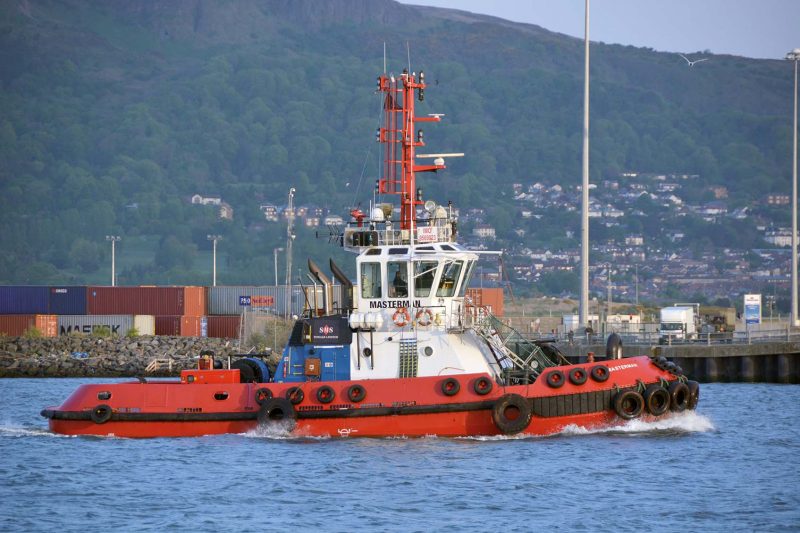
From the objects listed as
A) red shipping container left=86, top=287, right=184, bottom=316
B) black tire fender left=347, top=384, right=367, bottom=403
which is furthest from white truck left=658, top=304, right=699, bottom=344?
red shipping container left=86, top=287, right=184, bottom=316

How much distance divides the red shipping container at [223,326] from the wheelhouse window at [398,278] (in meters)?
37.5

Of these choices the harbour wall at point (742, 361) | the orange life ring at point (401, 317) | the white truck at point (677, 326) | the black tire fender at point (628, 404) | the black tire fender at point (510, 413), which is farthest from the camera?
the white truck at point (677, 326)

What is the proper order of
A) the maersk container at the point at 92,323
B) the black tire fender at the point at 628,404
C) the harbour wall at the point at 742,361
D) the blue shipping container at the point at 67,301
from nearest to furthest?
1. the black tire fender at the point at 628,404
2. the harbour wall at the point at 742,361
3. the maersk container at the point at 92,323
4. the blue shipping container at the point at 67,301

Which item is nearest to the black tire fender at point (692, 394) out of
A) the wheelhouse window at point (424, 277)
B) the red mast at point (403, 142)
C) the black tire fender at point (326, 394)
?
the wheelhouse window at point (424, 277)

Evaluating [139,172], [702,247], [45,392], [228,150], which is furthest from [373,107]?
[45,392]

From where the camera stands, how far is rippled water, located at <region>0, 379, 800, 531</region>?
57.1 feet

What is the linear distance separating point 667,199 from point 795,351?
14477 centimetres

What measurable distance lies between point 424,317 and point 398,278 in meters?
0.81

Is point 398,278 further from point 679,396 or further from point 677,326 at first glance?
point 677,326

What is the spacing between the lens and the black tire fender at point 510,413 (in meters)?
21.6

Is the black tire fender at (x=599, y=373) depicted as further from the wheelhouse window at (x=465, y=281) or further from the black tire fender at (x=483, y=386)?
the wheelhouse window at (x=465, y=281)

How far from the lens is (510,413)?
2169 centimetres

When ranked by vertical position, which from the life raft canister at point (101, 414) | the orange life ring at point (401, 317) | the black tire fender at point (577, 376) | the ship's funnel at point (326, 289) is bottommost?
the life raft canister at point (101, 414)

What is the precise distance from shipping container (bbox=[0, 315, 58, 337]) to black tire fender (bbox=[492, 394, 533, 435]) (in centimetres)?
4187
